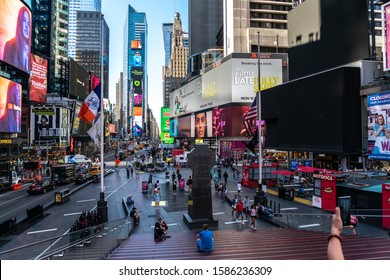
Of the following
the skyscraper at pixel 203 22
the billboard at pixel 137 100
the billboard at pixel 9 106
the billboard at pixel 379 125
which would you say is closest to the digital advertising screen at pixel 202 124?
the skyscraper at pixel 203 22

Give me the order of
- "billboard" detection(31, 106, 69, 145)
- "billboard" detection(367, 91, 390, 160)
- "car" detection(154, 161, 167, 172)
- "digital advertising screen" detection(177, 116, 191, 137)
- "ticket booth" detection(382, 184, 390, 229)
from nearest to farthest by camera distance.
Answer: "ticket booth" detection(382, 184, 390, 229), "billboard" detection(367, 91, 390, 160), "car" detection(154, 161, 167, 172), "billboard" detection(31, 106, 69, 145), "digital advertising screen" detection(177, 116, 191, 137)

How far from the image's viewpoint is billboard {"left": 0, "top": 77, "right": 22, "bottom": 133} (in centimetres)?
3469

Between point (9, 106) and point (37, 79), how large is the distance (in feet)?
101

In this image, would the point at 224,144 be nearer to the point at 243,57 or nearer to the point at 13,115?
the point at 243,57

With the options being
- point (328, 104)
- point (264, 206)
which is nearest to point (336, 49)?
point (328, 104)

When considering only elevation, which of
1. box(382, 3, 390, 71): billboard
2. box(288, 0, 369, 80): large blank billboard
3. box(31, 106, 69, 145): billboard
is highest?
box(288, 0, 369, 80): large blank billboard

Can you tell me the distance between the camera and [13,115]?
37.7 meters

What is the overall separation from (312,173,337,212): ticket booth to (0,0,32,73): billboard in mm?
38454

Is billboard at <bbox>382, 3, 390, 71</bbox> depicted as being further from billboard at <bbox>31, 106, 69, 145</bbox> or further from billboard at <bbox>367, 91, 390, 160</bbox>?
billboard at <bbox>31, 106, 69, 145</bbox>

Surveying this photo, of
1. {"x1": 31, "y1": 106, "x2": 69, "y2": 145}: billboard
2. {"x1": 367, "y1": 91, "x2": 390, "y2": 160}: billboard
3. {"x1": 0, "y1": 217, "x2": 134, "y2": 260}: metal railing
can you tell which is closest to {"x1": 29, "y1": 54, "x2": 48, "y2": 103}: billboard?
{"x1": 31, "y1": 106, "x2": 69, "y2": 145}: billboard

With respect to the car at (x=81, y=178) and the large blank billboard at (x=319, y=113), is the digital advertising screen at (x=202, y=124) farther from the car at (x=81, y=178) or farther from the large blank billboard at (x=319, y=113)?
the car at (x=81, y=178)

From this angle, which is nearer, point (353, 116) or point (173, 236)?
point (173, 236)

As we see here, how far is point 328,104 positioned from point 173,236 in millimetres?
30514
